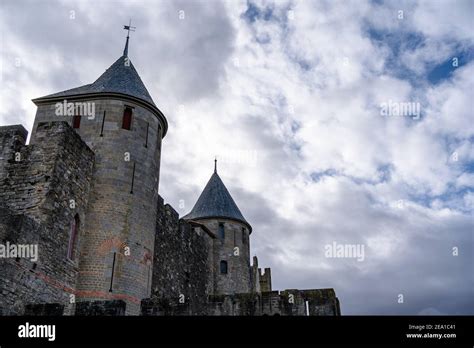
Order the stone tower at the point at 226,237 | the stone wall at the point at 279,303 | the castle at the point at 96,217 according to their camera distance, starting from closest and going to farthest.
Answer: the castle at the point at 96,217
the stone wall at the point at 279,303
the stone tower at the point at 226,237

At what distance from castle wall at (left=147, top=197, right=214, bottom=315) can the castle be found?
0.09 meters

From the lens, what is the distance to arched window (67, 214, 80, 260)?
14.1m

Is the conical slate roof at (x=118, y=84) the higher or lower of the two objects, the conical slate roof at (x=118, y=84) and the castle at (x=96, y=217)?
the higher

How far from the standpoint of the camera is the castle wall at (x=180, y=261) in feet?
65.1

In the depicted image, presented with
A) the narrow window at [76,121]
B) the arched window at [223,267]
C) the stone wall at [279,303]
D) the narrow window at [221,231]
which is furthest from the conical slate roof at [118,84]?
the arched window at [223,267]

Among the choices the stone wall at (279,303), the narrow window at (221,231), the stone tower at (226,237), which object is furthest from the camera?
the narrow window at (221,231)

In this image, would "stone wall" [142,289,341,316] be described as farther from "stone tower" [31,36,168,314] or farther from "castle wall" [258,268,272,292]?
"castle wall" [258,268,272,292]

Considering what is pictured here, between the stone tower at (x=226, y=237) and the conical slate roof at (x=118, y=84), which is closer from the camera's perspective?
the conical slate roof at (x=118, y=84)

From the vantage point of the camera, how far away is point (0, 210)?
432 inches

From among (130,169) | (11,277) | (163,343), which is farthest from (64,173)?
(163,343)

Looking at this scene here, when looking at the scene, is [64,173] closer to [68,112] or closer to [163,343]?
[68,112]

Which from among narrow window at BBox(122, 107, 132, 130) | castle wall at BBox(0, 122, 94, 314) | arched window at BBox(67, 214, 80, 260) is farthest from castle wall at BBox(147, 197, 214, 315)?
castle wall at BBox(0, 122, 94, 314)

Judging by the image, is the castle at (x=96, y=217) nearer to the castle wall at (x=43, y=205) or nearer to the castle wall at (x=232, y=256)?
the castle wall at (x=43, y=205)

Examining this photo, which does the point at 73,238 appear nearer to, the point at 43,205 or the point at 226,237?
the point at 43,205
